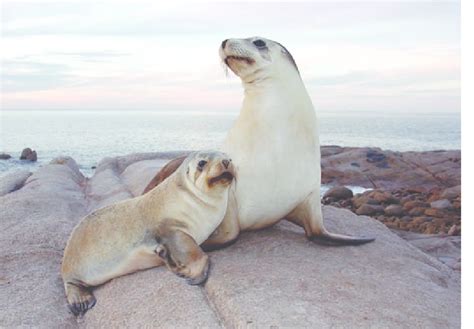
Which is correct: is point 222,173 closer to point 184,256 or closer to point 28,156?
point 184,256

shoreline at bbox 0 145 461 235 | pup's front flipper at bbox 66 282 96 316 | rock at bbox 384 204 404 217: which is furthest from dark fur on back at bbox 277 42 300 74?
rock at bbox 384 204 404 217

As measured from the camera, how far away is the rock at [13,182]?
9.43 m

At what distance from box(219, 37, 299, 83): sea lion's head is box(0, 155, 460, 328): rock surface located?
4.60ft

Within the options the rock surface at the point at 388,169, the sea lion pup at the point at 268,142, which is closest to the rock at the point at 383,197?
the rock surface at the point at 388,169

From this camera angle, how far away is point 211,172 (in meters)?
4.45

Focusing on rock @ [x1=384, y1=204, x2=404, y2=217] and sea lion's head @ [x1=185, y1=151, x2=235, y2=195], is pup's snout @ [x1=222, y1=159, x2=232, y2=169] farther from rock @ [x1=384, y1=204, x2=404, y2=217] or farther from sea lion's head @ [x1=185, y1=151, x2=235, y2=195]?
rock @ [x1=384, y1=204, x2=404, y2=217]

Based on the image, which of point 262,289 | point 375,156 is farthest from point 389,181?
point 262,289

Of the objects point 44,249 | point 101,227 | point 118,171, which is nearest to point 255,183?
point 101,227

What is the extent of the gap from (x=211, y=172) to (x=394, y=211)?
380 inches

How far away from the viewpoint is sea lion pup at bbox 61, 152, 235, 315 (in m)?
4.45

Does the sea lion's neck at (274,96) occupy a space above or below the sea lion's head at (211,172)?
above

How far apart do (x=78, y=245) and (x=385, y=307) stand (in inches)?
93.8

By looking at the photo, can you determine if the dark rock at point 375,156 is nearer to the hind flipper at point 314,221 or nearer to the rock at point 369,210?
the rock at point 369,210

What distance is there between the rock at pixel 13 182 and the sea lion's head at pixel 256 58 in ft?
18.5
